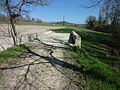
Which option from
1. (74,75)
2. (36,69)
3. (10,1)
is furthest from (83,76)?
(10,1)

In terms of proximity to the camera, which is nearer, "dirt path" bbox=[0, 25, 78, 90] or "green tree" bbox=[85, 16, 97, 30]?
"dirt path" bbox=[0, 25, 78, 90]

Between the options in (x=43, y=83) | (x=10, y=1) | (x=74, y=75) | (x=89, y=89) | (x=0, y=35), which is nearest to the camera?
(x=89, y=89)

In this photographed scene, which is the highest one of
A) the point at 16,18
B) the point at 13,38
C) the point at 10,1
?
the point at 10,1

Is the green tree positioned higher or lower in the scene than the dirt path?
higher

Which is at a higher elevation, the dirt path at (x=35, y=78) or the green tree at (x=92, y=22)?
the green tree at (x=92, y=22)

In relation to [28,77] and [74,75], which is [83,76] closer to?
[74,75]

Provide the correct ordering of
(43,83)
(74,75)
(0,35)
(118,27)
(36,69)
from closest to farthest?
(43,83) → (74,75) → (36,69) → (0,35) → (118,27)

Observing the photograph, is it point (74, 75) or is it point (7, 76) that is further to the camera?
point (74, 75)

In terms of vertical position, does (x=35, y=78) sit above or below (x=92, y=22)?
below

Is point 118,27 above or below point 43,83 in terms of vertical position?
above

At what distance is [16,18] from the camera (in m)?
6.61

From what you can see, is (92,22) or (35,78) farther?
(92,22)

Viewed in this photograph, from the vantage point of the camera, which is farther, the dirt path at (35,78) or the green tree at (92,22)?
the green tree at (92,22)

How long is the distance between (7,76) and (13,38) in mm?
3798
